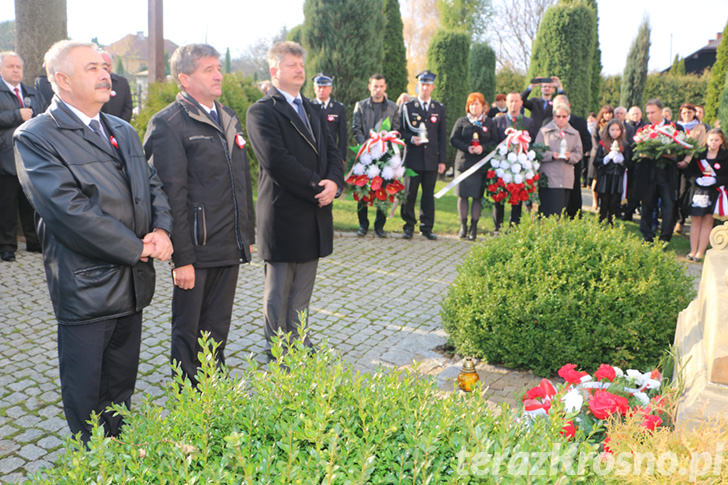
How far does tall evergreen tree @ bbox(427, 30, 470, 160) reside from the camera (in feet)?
63.1

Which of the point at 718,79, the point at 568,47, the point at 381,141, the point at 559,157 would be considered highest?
the point at 568,47

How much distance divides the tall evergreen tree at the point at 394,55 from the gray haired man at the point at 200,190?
14.5 m

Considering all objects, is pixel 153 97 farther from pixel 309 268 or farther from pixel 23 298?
pixel 309 268

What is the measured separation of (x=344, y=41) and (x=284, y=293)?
10.2 m

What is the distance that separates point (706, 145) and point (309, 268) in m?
7.42

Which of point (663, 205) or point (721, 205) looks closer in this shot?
point (721, 205)

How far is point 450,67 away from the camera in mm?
19312

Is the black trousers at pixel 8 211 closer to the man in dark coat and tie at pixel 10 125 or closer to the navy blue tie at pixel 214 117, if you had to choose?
the man in dark coat and tie at pixel 10 125

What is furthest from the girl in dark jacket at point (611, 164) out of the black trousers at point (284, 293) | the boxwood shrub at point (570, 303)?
Answer: the black trousers at point (284, 293)

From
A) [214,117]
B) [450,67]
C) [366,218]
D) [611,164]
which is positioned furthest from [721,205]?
[450,67]

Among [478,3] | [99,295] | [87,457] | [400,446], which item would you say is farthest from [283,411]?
[478,3]

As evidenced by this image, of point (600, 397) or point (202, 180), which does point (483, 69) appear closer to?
point (202, 180)

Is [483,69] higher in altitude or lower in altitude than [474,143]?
higher

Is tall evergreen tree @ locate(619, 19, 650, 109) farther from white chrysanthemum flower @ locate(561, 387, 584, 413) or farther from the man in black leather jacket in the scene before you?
the man in black leather jacket
